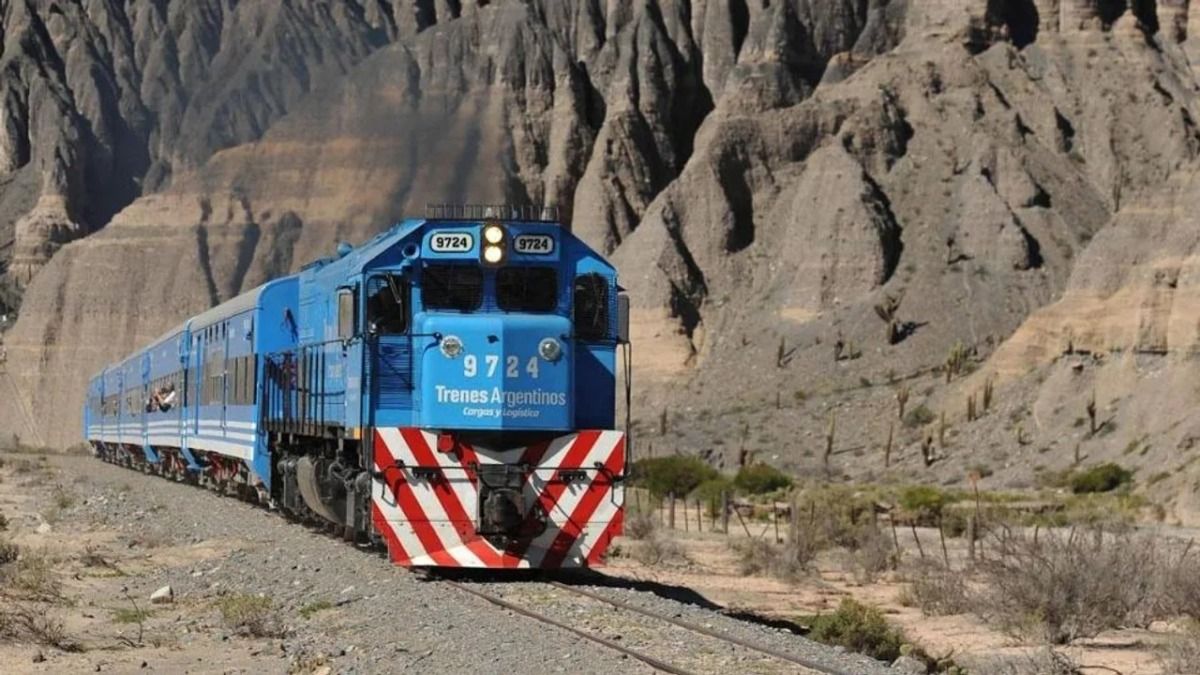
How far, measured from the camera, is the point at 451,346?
21.0 meters

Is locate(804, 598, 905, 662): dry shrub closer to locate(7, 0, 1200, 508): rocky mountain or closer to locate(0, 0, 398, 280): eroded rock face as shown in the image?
locate(7, 0, 1200, 508): rocky mountain

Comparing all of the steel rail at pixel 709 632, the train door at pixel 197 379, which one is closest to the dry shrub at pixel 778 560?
the steel rail at pixel 709 632

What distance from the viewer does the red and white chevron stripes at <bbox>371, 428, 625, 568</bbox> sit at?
67.7ft

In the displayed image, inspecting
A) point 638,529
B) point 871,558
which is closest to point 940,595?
point 871,558

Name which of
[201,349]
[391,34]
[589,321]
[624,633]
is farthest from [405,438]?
[391,34]

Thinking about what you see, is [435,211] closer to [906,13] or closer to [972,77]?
[972,77]

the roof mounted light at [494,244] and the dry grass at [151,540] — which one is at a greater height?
the roof mounted light at [494,244]

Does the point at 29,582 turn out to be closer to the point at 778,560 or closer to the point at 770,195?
the point at 778,560

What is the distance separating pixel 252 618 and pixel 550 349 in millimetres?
4232

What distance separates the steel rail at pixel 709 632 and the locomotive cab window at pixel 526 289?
290cm

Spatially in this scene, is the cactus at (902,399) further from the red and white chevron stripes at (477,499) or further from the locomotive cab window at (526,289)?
the red and white chevron stripes at (477,499)

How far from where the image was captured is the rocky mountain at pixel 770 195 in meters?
68.6

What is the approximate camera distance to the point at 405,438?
2066 centimetres

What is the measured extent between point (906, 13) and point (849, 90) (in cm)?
1222
